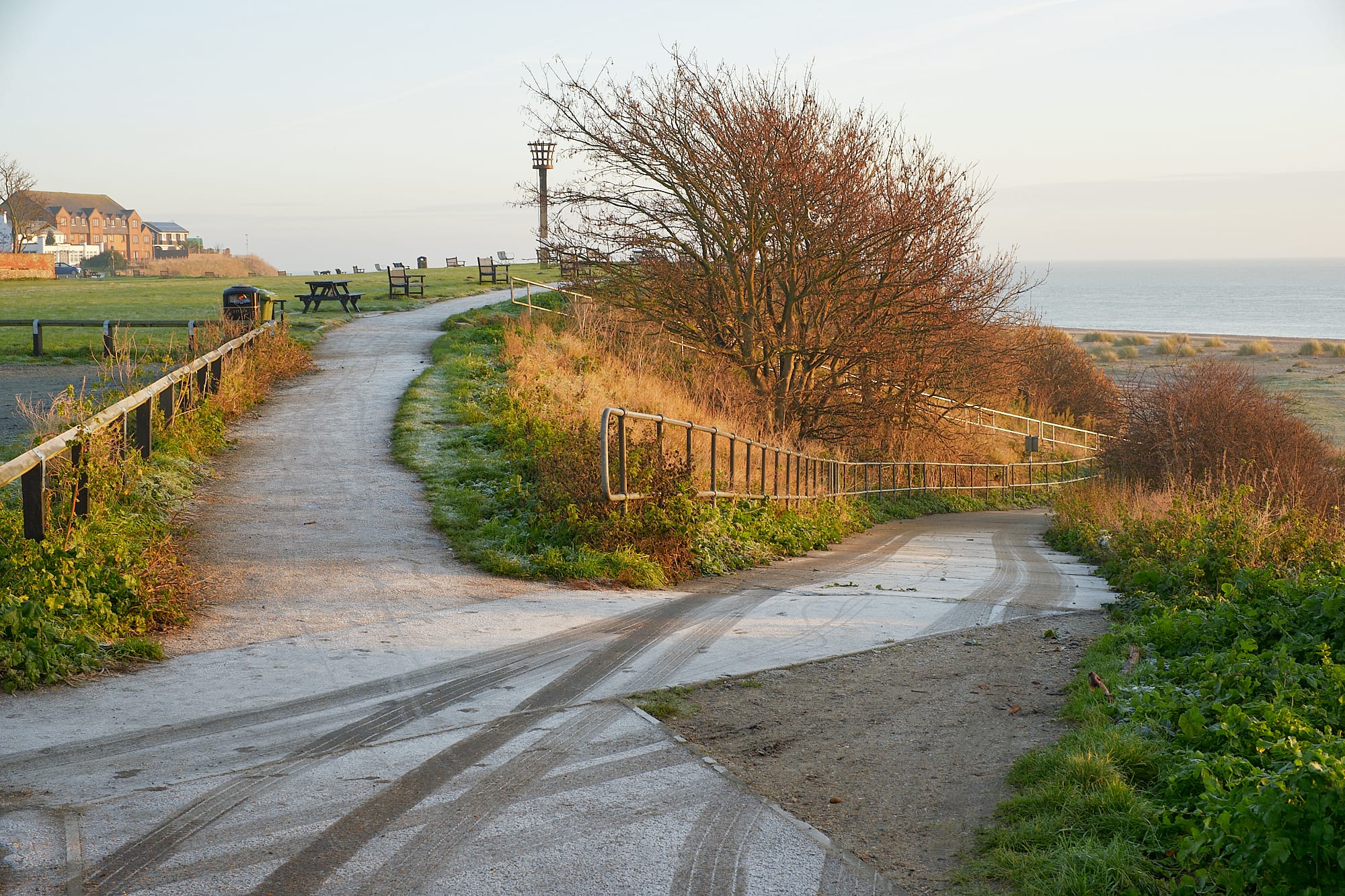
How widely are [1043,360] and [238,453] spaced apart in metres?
37.1

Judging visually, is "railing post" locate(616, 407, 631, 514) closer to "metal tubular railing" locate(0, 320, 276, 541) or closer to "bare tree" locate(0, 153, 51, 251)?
"metal tubular railing" locate(0, 320, 276, 541)

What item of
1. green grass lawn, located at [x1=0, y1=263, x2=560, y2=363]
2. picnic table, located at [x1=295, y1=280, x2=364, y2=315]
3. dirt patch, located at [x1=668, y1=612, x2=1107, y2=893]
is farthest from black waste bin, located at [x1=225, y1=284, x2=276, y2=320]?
dirt patch, located at [x1=668, y1=612, x2=1107, y2=893]

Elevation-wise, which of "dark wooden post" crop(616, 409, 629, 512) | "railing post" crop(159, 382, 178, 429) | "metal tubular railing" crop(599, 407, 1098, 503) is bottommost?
"metal tubular railing" crop(599, 407, 1098, 503)

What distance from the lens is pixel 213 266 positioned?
73.2m

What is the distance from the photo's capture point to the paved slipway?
3963 mm

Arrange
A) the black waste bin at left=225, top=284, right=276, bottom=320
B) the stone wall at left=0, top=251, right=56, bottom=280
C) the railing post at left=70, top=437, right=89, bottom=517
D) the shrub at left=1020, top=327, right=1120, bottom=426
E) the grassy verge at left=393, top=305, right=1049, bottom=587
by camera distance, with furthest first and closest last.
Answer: the stone wall at left=0, top=251, right=56, bottom=280, the shrub at left=1020, top=327, right=1120, bottom=426, the black waste bin at left=225, top=284, right=276, bottom=320, the grassy verge at left=393, top=305, right=1049, bottom=587, the railing post at left=70, top=437, right=89, bottom=517

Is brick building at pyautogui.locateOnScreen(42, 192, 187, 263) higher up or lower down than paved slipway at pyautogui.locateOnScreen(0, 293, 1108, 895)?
higher up

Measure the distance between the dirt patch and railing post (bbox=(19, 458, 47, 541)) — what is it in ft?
15.4

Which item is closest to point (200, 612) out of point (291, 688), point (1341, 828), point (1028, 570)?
point (291, 688)

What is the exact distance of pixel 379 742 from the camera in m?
5.17

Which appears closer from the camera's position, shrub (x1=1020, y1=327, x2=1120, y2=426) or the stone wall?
shrub (x1=1020, y1=327, x2=1120, y2=426)

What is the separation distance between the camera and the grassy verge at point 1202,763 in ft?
11.3

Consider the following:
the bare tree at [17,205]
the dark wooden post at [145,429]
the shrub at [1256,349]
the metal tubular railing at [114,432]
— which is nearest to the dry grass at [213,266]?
the bare tree at [17,205]

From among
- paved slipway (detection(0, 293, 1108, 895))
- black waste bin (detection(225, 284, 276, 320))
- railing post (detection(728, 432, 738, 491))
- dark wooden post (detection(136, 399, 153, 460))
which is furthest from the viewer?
black waste bin (detection(225, 284, 276, 320))
